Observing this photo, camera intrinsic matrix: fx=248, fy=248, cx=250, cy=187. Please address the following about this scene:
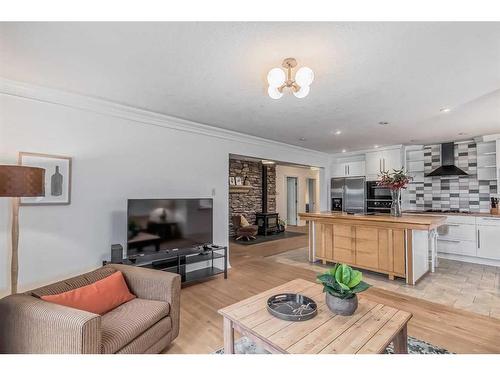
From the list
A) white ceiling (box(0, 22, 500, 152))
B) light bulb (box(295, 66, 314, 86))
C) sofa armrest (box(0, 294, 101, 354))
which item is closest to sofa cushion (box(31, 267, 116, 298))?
sofa armrest (box(0, 294, 101, 354))

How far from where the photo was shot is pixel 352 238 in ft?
13.3

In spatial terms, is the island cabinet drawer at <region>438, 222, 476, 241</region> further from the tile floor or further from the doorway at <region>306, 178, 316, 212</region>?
the doorway at <region>306, 178, 316, 212</region>

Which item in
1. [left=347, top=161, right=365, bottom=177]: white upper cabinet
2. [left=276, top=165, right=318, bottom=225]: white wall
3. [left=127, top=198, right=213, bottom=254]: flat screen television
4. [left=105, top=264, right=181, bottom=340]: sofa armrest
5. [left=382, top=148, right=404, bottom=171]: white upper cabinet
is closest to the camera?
[left=105, top=264, right=181, bottom=340]: sofa armrest

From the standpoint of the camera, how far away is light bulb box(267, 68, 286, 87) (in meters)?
Answer: 1.87

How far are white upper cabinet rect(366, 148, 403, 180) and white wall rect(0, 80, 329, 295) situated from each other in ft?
13.8

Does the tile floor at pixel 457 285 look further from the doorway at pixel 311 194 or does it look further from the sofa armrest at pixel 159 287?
the doorway at pixel 311 194

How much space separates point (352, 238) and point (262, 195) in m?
4.60

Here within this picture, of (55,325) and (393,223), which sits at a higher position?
(393,223)

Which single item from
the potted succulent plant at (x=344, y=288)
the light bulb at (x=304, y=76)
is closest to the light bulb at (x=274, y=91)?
the light bulb at (x=304, y=76)

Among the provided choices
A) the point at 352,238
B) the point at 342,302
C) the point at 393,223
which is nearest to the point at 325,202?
the point at 352,238
